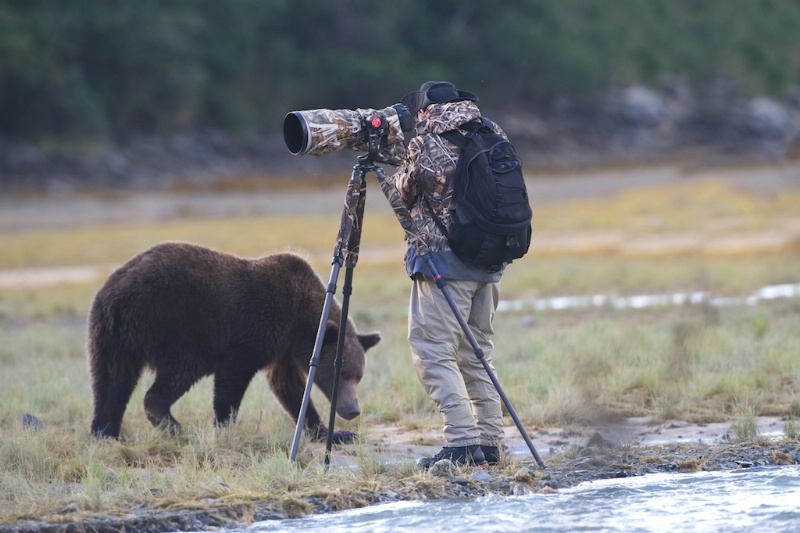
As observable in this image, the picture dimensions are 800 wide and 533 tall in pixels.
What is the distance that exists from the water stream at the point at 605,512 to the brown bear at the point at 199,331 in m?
2.07

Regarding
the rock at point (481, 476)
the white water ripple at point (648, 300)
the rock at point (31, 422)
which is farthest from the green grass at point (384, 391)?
the white water ripple at point (648, 300)

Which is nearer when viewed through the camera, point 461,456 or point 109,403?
point 461,456

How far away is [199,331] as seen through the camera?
864 cm

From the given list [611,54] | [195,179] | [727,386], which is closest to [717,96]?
[611,54]

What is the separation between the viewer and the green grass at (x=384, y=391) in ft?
22.9

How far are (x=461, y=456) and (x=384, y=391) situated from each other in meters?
3.11

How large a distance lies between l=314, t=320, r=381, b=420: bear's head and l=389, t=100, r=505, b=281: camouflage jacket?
162 centimetres

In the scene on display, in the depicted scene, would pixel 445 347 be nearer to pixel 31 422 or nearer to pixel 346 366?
pixel 346 366

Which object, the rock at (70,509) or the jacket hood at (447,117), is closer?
the rock at (70,509)

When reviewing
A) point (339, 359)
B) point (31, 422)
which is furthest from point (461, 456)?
point (31, 422)

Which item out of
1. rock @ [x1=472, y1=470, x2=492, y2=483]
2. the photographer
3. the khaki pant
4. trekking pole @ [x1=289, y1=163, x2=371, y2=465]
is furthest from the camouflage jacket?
rock @ [x1=472, y1=470, x2=492, y2=483]

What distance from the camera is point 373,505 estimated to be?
677cm

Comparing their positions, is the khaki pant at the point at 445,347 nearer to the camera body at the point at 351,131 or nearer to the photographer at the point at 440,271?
the photographer at the point at 440,271

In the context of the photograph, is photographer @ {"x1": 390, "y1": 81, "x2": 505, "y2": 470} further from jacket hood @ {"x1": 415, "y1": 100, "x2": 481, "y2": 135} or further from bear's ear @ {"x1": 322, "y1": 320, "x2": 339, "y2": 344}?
bear's ear @ {"x1": 322, "y1": 320, "x2": 339, "y2": 344}
